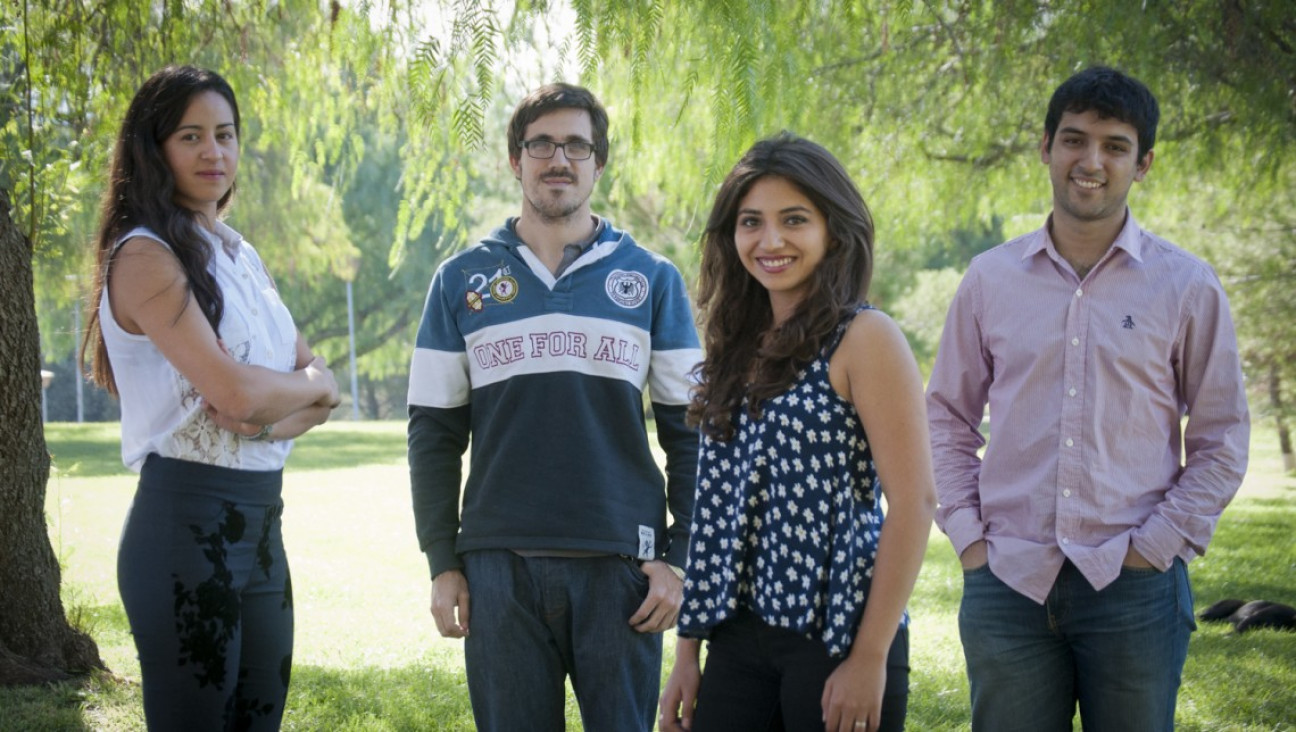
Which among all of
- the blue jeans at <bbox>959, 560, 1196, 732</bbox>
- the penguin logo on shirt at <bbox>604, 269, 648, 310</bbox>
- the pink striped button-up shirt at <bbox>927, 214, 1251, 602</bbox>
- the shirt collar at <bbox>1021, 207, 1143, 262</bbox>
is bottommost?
the blue jeans at <bbox>959, 560, 1196, 732</bbox>

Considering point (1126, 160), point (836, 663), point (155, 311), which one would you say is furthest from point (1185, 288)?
point (155, 311)

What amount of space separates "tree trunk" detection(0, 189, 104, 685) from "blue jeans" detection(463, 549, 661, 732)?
2.72 m

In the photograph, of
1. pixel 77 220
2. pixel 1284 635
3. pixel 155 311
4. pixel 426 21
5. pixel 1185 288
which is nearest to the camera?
pixel 155 311

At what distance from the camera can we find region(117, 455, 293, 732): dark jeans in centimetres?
268

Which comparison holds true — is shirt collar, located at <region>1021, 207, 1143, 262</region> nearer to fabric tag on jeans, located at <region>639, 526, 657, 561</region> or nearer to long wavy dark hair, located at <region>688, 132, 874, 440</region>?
long wavy dark hair, located at <region>688, 132, 874, 440</region>

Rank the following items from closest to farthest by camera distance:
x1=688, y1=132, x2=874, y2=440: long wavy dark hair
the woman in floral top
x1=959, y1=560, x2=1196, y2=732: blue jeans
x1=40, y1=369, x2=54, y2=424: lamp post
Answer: the woman in floral top
x1=688, y1=132, x2=874, y2=440: long wavy dark hair
x1=959, y1=560, x2=1196, y2=732: blue jeans
x1=40, y1=369, x2=54, y2=424: lamp post

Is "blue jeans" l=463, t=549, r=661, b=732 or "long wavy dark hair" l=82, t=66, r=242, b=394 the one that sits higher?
"long wavy dark hair" l=82, t=66, r=242, b=394

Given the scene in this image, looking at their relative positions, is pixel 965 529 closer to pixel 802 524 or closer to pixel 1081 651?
pixel 1081 651

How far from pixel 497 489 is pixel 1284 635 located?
5.62m

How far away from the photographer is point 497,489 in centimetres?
299

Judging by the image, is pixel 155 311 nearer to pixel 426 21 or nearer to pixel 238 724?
pixel 238 724

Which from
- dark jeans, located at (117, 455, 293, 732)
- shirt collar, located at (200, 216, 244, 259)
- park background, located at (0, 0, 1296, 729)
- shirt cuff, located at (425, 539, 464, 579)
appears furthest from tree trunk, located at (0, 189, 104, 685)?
shirt cuff, located at (425, 539, 464, 579)

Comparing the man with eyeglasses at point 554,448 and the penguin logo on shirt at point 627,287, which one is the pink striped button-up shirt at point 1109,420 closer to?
the man with eyeglasses at point 554,448

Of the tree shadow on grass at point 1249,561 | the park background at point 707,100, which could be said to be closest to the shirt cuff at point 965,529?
the park background at point 707,100
